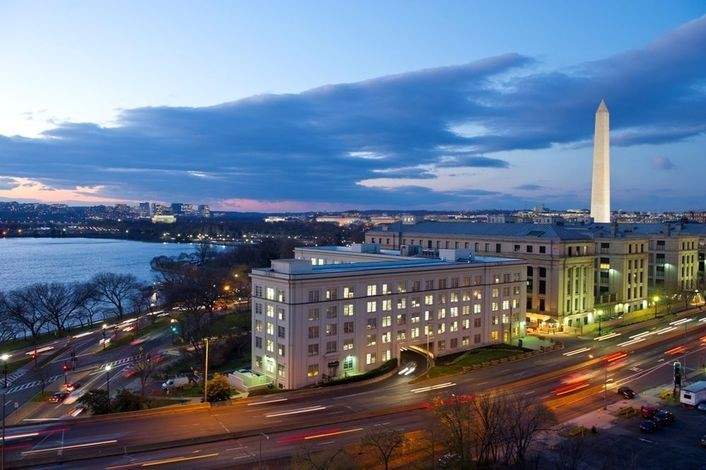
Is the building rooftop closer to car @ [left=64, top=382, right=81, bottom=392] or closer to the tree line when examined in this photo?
the tree line

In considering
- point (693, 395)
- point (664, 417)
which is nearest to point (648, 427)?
point (664, 417)

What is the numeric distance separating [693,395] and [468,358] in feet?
72.7

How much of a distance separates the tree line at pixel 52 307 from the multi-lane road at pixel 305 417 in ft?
180

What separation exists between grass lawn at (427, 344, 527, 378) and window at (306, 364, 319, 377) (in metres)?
10.9

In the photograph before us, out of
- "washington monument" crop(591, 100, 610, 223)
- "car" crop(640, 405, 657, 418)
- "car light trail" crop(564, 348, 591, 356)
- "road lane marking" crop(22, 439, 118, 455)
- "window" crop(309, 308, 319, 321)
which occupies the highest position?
"washington monument" crop(591, 100, 610, 223)

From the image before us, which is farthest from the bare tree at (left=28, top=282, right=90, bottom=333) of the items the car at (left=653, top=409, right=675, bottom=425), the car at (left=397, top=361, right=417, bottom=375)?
the car at (left=653, top=409, right=675, bottom=425)

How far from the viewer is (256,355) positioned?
57.4 metres

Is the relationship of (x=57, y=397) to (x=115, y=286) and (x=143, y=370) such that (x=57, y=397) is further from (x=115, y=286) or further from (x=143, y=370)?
(x=115, y=286)

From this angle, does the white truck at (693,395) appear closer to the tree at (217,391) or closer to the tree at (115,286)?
the tree at (217,391)

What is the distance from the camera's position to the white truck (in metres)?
44.5

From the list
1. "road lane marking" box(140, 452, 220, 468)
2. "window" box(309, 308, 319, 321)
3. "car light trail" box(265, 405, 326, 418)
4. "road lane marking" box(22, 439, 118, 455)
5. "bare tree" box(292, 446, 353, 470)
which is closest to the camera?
"bare tree" box(292, 446, 353, 470)

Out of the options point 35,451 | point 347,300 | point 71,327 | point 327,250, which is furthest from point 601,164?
point 35,451

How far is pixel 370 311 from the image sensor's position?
58.3m

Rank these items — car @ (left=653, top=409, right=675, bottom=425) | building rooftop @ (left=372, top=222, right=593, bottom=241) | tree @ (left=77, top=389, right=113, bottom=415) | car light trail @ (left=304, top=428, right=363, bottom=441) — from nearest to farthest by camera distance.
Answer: car light trail @ (left=304, top=428, right=363, bottom=441), car @ (left=653, top=409, right=675, bottom=425), tree @ (left=77, top=389, right=113, bottom=415), building rooftop @ (left=372, top=222, right=593, bottom=241)
